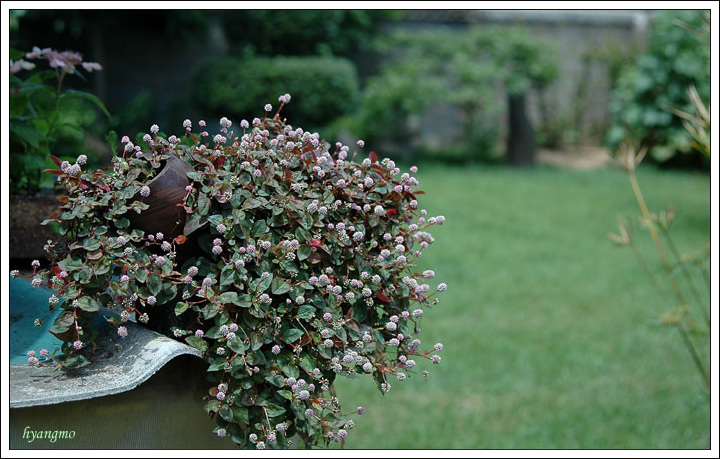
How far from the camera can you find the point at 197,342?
1.40 m

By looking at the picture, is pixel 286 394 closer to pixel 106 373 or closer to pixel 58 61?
pixel 106 373

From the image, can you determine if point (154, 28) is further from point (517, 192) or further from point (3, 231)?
point (3, 231)

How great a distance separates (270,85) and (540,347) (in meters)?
4.98

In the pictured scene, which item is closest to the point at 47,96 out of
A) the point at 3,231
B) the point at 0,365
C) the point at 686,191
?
the point at 3,231

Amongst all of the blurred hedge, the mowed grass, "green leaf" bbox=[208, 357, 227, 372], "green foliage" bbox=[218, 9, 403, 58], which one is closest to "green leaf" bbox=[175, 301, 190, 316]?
"green leaf" bbox=[208, 357, 227, 372]

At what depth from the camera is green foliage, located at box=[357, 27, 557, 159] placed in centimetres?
899

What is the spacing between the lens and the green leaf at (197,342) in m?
1.40

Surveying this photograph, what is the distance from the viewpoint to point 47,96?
2359mm

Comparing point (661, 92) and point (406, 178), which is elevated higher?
point (406, 178)

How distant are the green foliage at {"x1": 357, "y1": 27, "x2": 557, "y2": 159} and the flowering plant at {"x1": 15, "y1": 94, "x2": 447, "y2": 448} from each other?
24.3ft

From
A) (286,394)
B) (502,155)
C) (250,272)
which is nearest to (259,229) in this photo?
(250,272)

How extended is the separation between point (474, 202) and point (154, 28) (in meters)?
4.13

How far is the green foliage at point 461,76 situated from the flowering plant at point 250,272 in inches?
291

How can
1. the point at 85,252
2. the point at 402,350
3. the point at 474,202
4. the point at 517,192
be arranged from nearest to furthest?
the point at 85,252 → the point at 402,350 → the point at 474,202 → the point at 517,192
